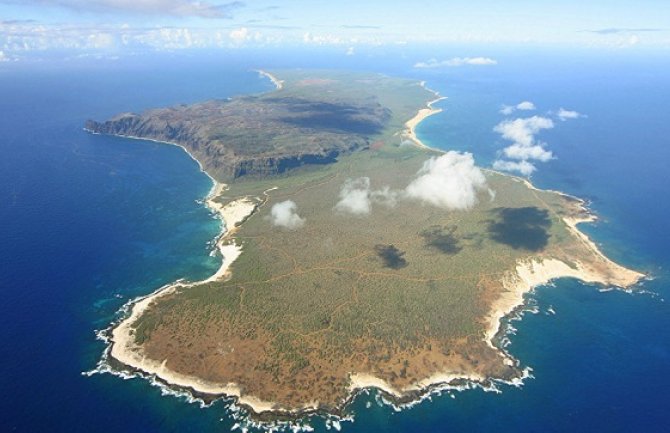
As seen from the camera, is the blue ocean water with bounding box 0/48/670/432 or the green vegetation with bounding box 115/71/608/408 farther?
the green vegetation with bounding box 115/71/608/408

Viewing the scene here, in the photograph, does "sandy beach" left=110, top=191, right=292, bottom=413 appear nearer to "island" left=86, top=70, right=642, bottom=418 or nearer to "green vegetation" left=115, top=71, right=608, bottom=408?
"island" left=86, top=70, right=642, bottom=418

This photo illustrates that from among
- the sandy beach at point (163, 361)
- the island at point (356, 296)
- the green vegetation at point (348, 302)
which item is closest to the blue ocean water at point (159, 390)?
the sandy beach at point (163, 361)

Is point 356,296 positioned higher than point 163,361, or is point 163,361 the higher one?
point 356,296

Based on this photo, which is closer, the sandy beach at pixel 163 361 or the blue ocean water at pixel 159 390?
the blue ocean water at pixel 159 390

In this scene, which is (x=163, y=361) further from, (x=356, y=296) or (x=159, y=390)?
(x=356, y=296)

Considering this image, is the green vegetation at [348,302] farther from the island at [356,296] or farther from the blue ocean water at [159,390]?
the blue ocean water at [159,390]

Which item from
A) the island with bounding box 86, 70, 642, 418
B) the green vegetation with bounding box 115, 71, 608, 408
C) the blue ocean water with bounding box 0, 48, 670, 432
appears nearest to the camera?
the blue ocean water with bounding box 0, 48, 670, 432

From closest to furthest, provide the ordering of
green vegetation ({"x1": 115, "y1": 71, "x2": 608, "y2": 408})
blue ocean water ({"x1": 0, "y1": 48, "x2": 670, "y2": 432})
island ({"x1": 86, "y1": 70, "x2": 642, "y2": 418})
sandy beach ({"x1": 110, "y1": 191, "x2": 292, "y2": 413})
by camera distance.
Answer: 1. blue ocean water ({"x1": 0, "y1": 48, "x2": 670, "y2": 432})
2. sandy beach ({"x1": 110, "y1": 191, "x2": 292, "y2": 413})
3. island ({"x1": 86, "y1": 70, "x2": 642, "y2": 418})
4. green vegetation ({"x1": 115, "y1": 71, "x2": 608, "y2": 408})

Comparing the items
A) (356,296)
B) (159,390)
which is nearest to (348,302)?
(356,296)

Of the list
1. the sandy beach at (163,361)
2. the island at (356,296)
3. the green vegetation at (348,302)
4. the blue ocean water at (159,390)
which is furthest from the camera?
the green vegetation at (348,302)

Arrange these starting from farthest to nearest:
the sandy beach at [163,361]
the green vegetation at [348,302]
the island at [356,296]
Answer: the green vegetation at [348,302], the island at [356,296], the sandy beach at [163,361]

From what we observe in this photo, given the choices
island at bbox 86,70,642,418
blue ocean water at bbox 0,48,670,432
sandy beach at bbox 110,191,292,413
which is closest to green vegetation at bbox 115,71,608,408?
island at bbox 86,70,642,418
